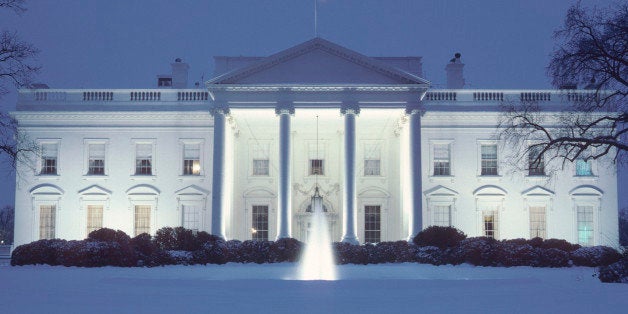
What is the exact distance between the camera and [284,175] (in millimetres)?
34750

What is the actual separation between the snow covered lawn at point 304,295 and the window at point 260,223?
18.3 metres

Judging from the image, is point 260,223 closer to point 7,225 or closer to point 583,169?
point 583,169

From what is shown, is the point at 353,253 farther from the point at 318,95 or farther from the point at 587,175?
the point at 587,175

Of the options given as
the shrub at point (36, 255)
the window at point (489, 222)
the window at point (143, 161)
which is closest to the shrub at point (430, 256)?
the window at point (489, 222)

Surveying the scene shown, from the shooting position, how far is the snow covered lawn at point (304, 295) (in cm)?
1385

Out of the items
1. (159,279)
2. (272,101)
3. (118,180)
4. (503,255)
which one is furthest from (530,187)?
(159,279)

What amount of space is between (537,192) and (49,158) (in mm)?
27200

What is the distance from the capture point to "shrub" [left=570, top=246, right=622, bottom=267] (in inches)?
1113

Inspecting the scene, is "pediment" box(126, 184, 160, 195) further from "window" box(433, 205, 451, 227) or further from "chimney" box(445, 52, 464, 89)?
"chimney" box(445, 52, 464, 89)

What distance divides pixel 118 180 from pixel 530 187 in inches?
899

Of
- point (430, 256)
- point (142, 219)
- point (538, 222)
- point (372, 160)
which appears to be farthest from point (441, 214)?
point (142, 219)

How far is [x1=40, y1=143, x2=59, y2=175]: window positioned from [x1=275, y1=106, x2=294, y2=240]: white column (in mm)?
13398

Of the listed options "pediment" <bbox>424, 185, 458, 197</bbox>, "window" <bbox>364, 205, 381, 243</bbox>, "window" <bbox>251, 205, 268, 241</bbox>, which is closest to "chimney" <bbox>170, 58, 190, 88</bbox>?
"window" <bbox>251, 205, 268, 241</bbox>

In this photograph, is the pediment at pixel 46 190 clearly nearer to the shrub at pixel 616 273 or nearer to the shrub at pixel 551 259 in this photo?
the shrub at pixel 551 259
